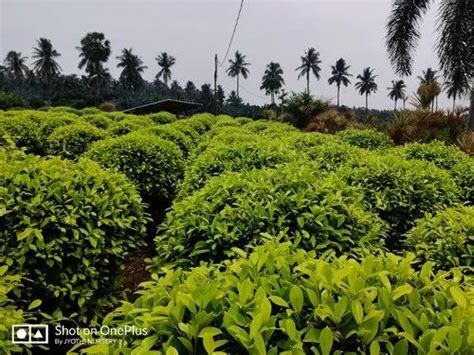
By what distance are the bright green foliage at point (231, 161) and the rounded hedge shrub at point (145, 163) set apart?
0.95 metres

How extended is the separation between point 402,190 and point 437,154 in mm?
2113

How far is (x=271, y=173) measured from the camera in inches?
137

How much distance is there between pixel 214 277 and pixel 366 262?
663 millimetres

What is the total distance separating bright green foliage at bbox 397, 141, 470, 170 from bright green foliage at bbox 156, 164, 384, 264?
10.6ft

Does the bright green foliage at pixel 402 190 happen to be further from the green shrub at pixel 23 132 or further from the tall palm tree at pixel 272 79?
the tall palm tree at pixel 272 79

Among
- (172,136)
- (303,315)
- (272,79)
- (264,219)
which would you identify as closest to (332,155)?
(264,219)

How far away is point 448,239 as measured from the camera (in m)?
3.08

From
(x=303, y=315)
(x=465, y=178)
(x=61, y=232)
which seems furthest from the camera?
(x=465, y=178)

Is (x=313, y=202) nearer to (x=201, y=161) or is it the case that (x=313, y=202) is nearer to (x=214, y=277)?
(x=214, y=277)

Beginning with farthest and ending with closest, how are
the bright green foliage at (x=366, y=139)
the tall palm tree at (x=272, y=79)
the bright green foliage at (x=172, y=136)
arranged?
the tall palm tree at (x=272, y=79), the bright green foliage at (x=366, y=139), the bright green foliage at (x=172, y=136)

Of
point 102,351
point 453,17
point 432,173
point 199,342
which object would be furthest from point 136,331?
point 453,17

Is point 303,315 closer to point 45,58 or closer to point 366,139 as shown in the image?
point 366,139

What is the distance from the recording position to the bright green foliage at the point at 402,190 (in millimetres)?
4266

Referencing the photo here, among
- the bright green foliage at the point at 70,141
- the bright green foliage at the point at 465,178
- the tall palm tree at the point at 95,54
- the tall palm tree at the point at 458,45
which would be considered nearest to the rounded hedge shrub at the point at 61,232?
the bright green foliage at the point at 465,178
